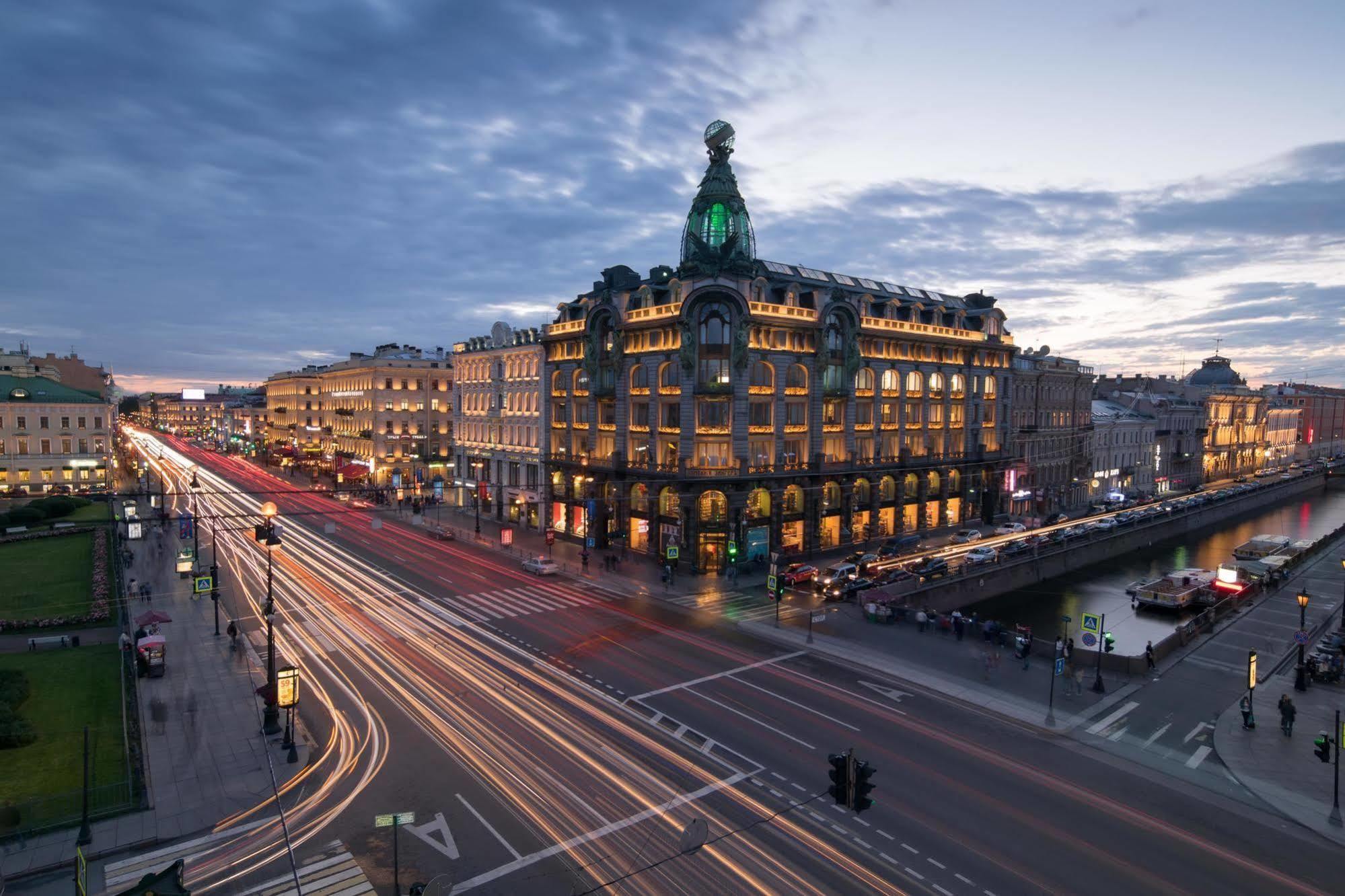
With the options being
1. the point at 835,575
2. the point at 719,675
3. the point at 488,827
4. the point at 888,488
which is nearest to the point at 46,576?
A: the point at 488,827

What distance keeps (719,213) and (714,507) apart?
27.1 metres

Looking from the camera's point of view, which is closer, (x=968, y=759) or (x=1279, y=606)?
(x=968, y=759)

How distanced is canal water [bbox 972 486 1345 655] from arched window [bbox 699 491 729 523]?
18.5m

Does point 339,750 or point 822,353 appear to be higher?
point 822,353

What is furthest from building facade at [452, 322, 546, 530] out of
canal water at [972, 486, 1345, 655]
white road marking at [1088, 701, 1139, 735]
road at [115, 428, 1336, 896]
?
white road marking at [1088, 701, 1139, 735]

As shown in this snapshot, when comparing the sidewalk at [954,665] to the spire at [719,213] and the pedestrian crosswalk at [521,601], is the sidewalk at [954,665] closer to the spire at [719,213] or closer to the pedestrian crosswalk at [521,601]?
the pedestrian crosswalk at [521,601]

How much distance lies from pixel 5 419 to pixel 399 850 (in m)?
84.5

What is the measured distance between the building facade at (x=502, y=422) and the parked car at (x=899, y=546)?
101 feet

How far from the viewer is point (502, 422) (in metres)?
75.9

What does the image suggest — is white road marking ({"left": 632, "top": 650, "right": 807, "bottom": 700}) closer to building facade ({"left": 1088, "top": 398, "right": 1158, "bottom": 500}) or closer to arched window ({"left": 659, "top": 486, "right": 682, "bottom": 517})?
arched window ({"left": 659, "top": 486, "right": 682, "bottom": 517})

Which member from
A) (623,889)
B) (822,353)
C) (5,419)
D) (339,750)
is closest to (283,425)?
(5,419)

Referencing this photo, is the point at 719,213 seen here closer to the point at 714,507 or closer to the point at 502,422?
the point at 714,507

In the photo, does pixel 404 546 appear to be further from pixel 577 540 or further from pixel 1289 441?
pixel 1289 441

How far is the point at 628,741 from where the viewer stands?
23688 millimetres
